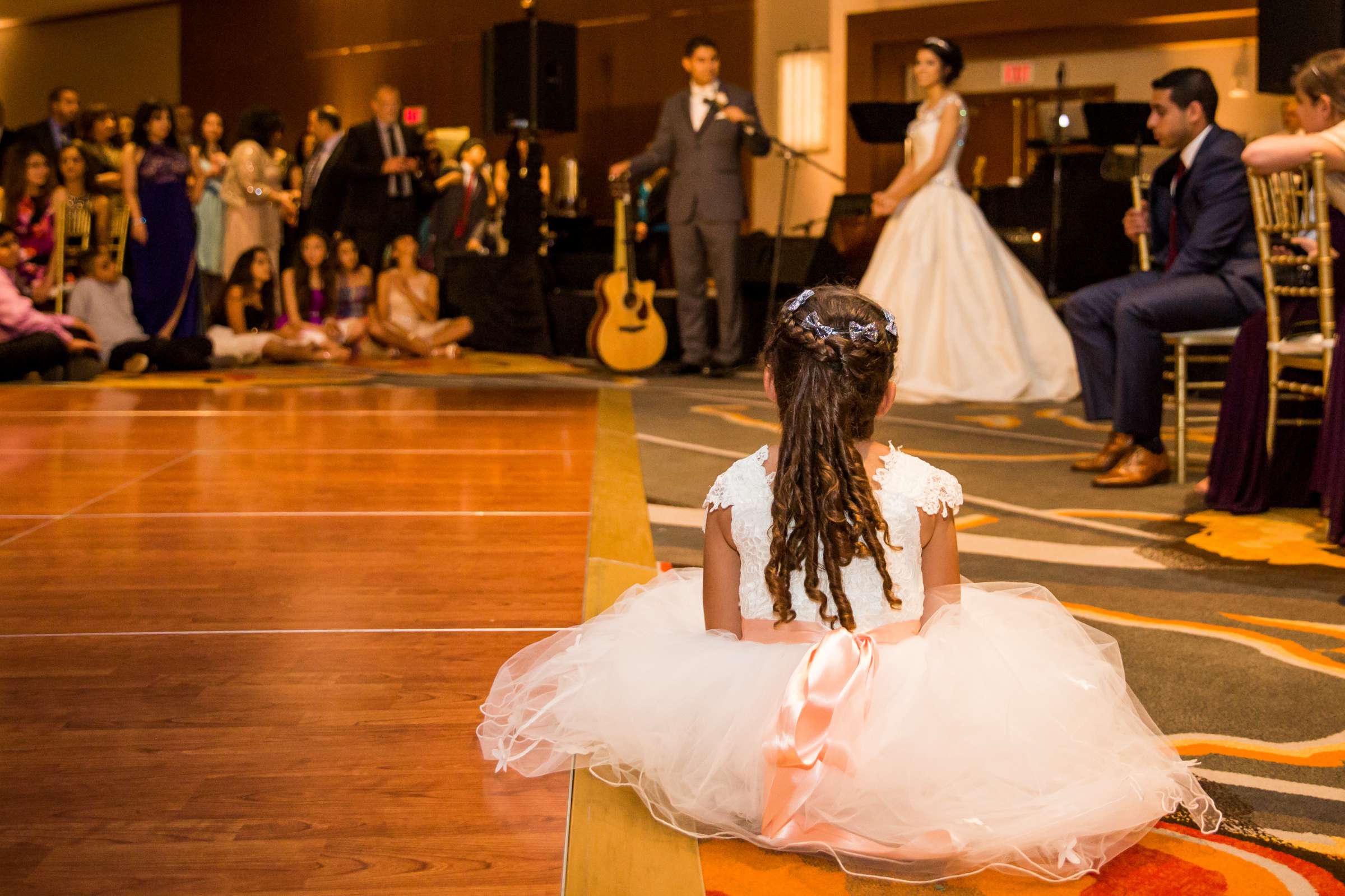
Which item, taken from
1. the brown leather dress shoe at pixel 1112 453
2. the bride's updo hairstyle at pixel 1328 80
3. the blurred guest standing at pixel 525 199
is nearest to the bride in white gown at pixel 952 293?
the brown leather dress shoe at pixel 1112 453

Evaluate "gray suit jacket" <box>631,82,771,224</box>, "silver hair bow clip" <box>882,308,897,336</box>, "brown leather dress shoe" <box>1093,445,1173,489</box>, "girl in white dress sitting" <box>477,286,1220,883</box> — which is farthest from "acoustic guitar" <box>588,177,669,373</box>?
"silver hair bow clip" <box>882,308,897,336</box>

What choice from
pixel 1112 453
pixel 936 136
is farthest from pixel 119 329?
pixel 1112 453

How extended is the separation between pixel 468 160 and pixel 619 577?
25.7 ft

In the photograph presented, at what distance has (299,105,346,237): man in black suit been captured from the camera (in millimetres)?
8008

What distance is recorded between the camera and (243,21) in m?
13.7

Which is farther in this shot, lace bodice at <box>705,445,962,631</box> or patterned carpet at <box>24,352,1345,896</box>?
lace bodice at <box>705,445,962,631</box>

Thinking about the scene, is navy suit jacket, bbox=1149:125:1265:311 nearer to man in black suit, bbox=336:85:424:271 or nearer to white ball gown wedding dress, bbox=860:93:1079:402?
white ball gown wedding dress, bbox=860:93:1079:402

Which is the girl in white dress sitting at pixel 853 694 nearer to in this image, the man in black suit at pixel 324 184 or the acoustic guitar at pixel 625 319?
the acoustic guitar at pixel 625 319

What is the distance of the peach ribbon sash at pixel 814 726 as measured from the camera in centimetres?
144

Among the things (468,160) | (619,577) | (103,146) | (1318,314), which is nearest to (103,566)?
(619,577)

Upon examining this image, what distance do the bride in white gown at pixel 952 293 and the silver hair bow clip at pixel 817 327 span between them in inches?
166

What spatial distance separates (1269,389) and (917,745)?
7.53 feet

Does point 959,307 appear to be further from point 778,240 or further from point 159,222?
point 159,222

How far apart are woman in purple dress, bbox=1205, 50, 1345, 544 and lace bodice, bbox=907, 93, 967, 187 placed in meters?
2.55
